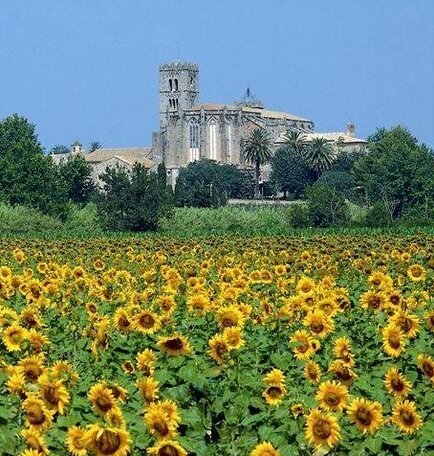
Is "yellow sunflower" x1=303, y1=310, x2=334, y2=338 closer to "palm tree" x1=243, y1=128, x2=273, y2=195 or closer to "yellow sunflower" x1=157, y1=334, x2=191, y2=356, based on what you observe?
"yellow sunflower" x1=157, y1=334, x2=191, y2=356

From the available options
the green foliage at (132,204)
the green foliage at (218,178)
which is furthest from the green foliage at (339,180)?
the green foliage at (132,204)

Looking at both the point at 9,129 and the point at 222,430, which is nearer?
the point at 222,430

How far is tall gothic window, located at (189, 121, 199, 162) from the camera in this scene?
165m

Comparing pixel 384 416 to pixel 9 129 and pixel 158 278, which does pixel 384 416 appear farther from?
pixel 9 129

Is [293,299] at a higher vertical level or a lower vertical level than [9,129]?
lower

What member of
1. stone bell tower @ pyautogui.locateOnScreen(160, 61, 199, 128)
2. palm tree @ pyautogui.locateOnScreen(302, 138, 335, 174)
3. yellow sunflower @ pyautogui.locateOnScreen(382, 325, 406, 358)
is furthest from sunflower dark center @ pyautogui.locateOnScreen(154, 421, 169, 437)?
stone bell tower @ pyautogui.locateOnScreen(160, 61, 199, 128)

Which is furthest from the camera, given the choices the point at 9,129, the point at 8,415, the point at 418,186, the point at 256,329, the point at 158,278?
the point at 9,129

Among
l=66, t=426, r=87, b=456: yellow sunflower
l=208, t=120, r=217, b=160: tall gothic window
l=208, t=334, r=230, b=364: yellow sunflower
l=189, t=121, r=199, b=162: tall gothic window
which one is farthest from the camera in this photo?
l=189, t=121, r=199, b=162: tall gothic window

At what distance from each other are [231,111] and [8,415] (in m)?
157

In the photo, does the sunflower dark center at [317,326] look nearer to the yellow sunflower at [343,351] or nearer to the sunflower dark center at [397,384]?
the yellow sunflower at [343,351]

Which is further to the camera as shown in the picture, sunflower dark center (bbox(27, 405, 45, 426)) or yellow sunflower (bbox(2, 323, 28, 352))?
yellow sunflower (bbox(2, 323, 28, 352))

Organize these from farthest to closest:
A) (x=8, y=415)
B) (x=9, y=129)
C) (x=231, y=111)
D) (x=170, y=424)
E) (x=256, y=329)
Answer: (x=231, y=111) < (x=9, y=129) < (x=256, y=329) < (x=8, y=415) < (x=170, y=424)

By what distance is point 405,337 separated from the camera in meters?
9.57

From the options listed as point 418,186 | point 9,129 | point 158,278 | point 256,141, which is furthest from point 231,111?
point 158,278
